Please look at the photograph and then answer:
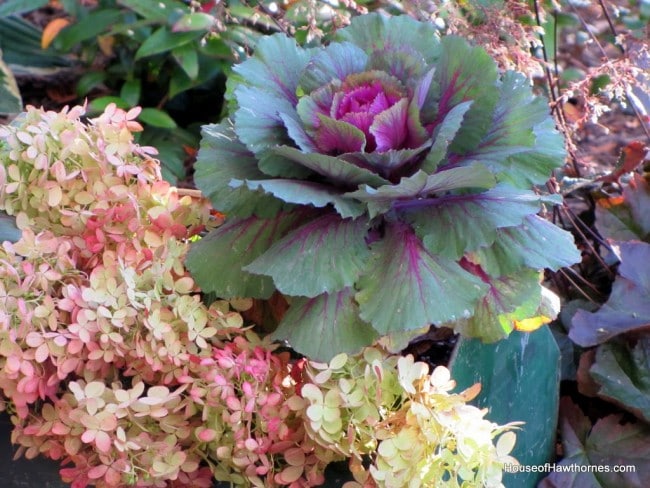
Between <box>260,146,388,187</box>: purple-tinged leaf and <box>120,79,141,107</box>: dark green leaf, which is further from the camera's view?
<box>120,79,141,107</box>: dark green leaf

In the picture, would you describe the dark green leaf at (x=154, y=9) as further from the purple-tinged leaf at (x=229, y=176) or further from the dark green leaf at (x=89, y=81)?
the purple-tinged leaf at (x=229, y=176)

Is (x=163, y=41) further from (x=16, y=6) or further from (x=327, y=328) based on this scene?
A: (x=327, y=328)

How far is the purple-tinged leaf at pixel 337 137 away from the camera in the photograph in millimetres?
742

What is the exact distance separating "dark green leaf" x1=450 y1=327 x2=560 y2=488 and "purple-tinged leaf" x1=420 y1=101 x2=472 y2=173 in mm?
237

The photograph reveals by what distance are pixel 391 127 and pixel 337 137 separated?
55mm

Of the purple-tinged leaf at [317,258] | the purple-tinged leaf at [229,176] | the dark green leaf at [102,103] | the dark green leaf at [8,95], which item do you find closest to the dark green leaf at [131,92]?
the dark green leaf at [102,103]

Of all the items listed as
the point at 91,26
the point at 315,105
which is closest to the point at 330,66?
the point at 315,105

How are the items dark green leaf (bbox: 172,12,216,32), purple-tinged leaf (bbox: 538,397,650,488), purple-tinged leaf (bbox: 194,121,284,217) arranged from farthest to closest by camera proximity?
dark green leaf (bbox: 172,12,216,32), purple-tinged leaf (bbox: 538,397,650,488), purple-tinged leaf (bbox: 194,121,284,217)

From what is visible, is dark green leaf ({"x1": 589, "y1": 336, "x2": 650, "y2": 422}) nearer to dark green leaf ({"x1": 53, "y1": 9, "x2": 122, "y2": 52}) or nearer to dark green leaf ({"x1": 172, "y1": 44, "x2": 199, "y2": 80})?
dark green leaf ({"x1": 172, "y1": 44, "x2": 199, "y2": 80})

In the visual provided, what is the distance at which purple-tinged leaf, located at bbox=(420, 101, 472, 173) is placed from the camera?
2.36 feet

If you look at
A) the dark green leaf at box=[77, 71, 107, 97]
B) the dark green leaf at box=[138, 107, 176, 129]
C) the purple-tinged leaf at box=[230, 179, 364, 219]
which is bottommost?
the dark green leaf at box=[77, 71, 107, 97]

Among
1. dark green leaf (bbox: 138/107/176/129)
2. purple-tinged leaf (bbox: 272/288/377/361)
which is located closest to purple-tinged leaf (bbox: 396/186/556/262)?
purple-tinged leaf (bbox: 272/288/377/361)

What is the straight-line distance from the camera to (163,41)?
1.83 m

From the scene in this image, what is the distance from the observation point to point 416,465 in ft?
2.43
